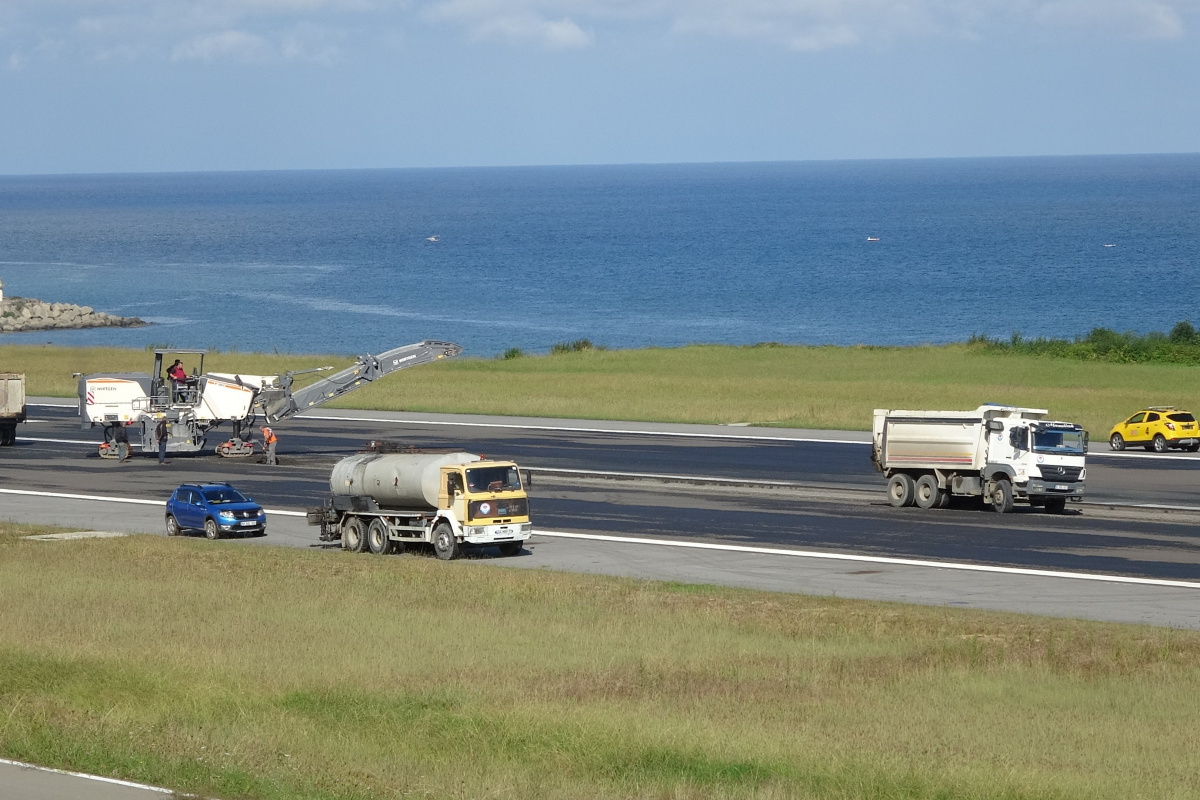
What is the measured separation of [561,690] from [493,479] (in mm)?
16151

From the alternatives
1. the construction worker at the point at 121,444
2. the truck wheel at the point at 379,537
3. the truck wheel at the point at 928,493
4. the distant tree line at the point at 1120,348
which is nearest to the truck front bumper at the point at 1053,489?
the truck wheel at the point at 928,493

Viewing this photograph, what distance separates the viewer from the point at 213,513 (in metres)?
42.9

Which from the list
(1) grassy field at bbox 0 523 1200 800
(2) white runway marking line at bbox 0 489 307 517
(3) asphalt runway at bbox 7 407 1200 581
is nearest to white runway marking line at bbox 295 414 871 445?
(3) asphalt runway at bbox 7 407 1200 581

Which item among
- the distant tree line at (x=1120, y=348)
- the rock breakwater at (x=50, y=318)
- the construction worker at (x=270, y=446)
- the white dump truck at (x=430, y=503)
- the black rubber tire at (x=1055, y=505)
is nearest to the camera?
the white dump truck at (x=430, y=503)

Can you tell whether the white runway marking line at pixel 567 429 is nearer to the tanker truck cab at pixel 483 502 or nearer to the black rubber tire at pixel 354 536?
the tanker truck cab at pixel 483 502

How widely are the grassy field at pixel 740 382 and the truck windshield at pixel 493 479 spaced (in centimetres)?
3505

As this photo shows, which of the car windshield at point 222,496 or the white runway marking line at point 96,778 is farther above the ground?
the car windshield at point 222,496

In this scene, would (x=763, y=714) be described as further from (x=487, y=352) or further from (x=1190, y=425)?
(x=487, y=352)

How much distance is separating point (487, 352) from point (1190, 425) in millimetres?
89853

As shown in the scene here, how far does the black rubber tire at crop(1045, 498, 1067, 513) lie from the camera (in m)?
47.2

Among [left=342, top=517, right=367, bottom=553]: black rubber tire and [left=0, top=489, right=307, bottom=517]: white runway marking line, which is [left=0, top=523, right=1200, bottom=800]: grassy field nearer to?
[left=342, top=517, right=367, bottom=553]: black rubber tire

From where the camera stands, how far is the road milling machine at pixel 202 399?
61.9 m

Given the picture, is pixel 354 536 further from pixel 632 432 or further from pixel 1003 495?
pixel 632 432

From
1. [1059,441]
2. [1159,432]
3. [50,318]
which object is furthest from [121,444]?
[50,318]
